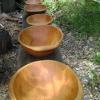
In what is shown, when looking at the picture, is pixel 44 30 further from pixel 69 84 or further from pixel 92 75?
pixel 69 84

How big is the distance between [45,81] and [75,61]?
1147 mm

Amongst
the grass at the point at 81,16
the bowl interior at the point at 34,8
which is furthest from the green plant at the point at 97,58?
the bowl interior at the point at 34,8

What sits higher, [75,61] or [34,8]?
[34,8]

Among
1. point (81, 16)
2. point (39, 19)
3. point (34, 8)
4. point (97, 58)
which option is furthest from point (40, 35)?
point (81, 16)


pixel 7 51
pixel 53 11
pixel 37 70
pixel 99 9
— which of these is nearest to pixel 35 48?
pixel 37 70

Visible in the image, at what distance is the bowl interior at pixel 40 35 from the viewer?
234cm

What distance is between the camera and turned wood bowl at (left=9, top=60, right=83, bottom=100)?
1.66 m

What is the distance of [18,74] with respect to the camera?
5.43ft

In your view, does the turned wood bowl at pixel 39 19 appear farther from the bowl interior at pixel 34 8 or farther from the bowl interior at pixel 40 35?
the bowl interior at pixel 40 35

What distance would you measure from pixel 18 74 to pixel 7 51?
1448 millimetres

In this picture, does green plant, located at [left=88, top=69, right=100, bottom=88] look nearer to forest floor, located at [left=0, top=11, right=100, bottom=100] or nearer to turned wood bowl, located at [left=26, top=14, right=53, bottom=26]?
forest floor, located at [left=0, top=11, right=100, bottom=100]

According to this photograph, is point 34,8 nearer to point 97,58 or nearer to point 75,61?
point 75,61

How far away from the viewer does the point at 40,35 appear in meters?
2.41

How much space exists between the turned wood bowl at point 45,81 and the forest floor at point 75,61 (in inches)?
24.7
